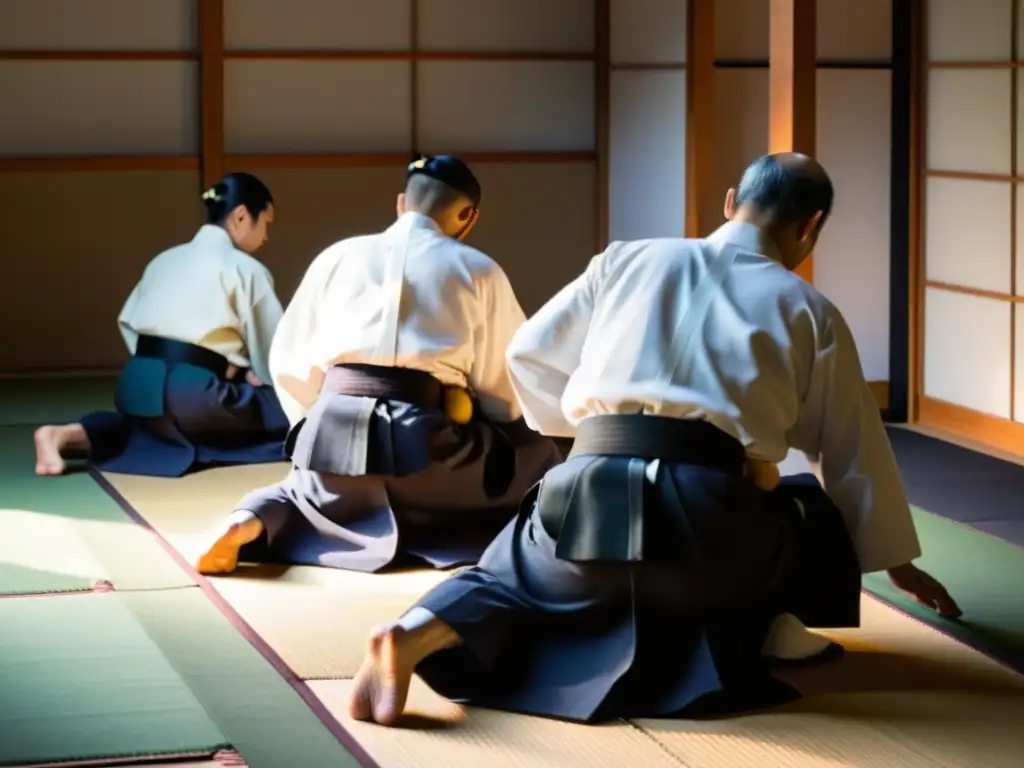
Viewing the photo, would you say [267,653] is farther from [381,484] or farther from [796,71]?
[796,71]

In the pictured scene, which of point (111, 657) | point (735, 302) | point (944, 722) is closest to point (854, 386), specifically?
point (735, 302)

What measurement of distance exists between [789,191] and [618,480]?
68 centimetres

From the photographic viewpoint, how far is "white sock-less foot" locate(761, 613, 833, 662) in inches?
143

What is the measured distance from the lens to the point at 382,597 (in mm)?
4195

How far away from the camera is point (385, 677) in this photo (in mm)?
3242

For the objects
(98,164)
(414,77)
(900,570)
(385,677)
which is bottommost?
(385,677)

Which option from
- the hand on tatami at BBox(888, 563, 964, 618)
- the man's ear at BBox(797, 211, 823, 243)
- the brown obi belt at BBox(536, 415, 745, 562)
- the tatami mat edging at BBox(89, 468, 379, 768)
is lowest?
the tatami mat edging at BBox(89, 468, 379, 768)

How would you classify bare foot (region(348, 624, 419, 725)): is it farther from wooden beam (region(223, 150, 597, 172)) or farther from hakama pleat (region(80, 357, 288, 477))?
wooden beam (region(223, 150, 597, 172))

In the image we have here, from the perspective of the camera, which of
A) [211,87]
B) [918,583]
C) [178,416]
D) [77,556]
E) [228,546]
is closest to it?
[918,583]

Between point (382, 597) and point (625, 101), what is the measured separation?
460 centimetres

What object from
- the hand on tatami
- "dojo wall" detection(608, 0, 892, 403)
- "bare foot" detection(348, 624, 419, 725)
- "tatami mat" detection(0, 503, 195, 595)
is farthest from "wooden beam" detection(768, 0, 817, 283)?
"bare foot" detection(348, 624, 419, 725)

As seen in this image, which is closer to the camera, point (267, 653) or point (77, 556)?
point (267, 653)

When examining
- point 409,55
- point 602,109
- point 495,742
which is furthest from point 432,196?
point 602,109

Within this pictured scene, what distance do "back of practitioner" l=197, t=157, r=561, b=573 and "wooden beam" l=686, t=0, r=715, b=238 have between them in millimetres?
2677
